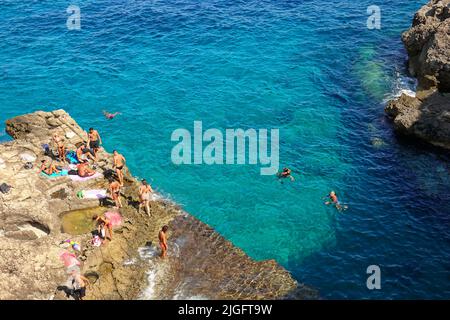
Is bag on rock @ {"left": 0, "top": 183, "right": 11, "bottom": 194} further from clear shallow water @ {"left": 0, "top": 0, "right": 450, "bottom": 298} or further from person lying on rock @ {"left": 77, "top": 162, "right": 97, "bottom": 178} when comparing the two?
clear shallow water @ {"left": 0, "top": 0, "right": 450, "bottom": 298}

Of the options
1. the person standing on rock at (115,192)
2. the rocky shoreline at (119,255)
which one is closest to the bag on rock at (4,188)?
the rocky shoreline at (119,255)

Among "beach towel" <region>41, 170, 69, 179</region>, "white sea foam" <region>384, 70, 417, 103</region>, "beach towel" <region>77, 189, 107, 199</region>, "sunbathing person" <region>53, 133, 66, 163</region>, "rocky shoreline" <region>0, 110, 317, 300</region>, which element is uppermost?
"white sea foam" <region>384, 70, 417, 103</region>

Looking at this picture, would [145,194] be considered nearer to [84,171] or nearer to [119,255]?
[119,255]

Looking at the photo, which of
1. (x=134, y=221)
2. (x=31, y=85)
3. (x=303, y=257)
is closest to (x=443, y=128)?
(x=303, y=257)

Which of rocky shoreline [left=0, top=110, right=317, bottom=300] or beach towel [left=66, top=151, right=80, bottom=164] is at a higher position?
beach towel [left=66, top=151, right=80, bottom=164]

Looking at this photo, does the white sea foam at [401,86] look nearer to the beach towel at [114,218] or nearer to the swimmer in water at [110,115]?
the swimmer in water at [110,115]

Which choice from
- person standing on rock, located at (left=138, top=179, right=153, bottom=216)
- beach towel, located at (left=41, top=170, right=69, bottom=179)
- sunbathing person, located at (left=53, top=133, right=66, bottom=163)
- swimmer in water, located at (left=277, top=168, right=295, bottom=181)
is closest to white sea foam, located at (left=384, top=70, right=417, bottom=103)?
swimmer in water, located at (left=277, top=168, right=295, bottom=181)
